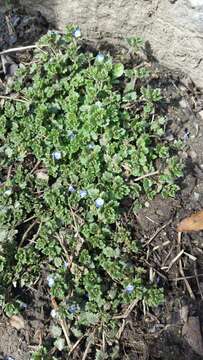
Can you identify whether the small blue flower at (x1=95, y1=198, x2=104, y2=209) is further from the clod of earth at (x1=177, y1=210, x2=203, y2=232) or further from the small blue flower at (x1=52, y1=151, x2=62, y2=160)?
the clod of earth at (x1=177, y1=210, x2=203, y2=232)

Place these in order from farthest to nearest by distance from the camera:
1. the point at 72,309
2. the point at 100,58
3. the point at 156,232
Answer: the point at 100,58 → the point at 156,232 → the point at 72,309

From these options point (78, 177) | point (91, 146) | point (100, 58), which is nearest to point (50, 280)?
point (78, 177)

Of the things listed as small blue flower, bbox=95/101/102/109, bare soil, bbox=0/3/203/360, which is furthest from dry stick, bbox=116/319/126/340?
small blue flower, bbox=95/101/102/109

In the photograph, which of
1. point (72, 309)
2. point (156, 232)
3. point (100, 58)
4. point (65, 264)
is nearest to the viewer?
point (72, 309)

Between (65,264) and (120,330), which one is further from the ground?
(65,264)

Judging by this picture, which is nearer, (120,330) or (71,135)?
(120,330)

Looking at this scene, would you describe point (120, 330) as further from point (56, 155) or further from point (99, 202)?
point (56, 155)

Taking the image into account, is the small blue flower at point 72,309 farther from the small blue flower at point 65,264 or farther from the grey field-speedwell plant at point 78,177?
the small blue flower at point 65,264

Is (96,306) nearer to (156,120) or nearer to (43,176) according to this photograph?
(43,176)

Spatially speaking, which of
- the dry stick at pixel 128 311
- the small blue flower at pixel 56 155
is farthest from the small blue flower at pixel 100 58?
the dry stick at pixel 128 311
